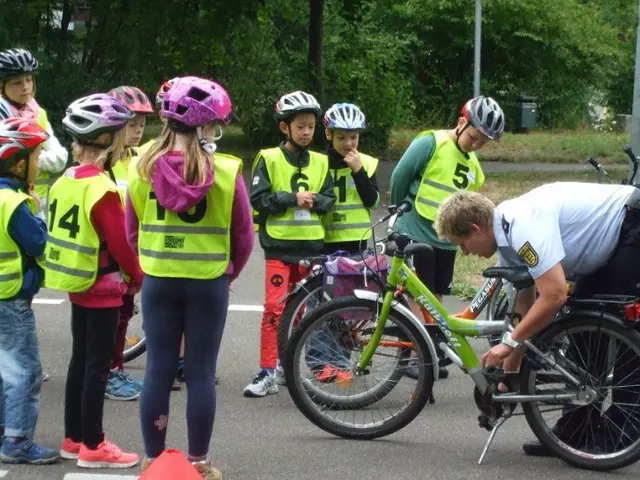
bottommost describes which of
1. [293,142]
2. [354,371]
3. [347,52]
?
[354,371]

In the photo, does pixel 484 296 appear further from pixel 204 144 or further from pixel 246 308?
pixel 246 308

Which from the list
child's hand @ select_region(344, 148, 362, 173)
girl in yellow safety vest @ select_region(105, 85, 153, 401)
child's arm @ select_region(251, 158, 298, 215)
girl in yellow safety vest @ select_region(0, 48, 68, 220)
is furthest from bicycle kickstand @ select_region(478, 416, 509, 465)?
girl in yellow safety vest @ select_region(0, 48, 68, 220)

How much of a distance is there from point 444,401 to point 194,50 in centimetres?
1534

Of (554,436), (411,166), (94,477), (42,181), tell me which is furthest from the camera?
(42,181)

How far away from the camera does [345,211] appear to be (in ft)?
24.0

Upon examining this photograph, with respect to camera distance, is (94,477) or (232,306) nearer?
(94,477)

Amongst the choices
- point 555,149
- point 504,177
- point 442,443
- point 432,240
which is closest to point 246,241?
point 442,443

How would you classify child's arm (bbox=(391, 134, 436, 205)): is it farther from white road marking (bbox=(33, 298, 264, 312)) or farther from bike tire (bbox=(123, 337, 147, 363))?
white road marking (bbox=(33, 298, 264, 312))

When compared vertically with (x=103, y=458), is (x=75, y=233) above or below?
above

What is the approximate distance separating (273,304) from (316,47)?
15.3m

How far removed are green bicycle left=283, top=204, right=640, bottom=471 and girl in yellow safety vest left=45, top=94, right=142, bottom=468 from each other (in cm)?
102

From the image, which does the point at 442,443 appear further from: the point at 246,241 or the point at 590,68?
the point at 590,68

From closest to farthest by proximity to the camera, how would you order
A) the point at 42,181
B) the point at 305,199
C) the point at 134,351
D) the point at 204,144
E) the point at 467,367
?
the point at 204,144 < the point at 467,367 < the point at 305,199 < the point at 42,181 < the point at 134,351

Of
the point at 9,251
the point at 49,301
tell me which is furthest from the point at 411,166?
the point at 49,301
